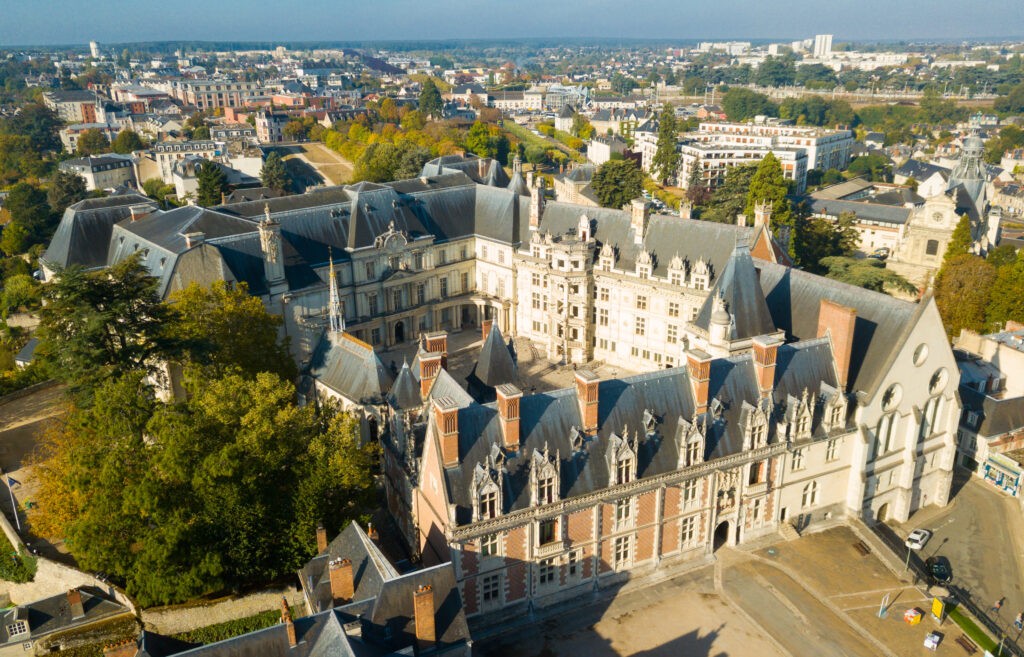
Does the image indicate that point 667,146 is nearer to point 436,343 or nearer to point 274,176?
point 274,176

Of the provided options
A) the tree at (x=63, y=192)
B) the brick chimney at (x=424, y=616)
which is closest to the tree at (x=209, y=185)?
the tree at (x=63, y=192)

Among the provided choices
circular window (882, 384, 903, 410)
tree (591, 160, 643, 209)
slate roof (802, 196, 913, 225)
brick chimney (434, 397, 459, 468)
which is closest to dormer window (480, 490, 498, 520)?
brick chimney (434, 397, 459, 468)

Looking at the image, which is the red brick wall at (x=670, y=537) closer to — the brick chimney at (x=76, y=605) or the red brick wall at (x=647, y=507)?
the red brick wall at (x=647, y=507)

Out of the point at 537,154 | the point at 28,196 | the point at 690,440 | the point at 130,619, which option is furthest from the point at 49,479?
the point at 537,154

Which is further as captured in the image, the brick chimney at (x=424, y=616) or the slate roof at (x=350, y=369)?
the slate roof at (x=350, y=369)

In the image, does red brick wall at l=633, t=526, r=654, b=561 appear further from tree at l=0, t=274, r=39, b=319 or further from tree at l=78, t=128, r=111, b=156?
tree at l=78, t=128, r=111, b=156
